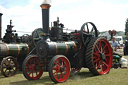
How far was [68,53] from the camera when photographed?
6.34 metres

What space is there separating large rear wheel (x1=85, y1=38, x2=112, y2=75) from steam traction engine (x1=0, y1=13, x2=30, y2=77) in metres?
2.95

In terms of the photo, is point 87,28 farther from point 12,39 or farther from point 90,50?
point 12,39

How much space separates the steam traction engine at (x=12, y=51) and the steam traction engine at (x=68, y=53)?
3.53 feet

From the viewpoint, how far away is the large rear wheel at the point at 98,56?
616 centimetres

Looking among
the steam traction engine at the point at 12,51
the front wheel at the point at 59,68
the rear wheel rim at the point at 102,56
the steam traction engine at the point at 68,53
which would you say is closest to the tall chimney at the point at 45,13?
the steam traction engine at the point at 68,53

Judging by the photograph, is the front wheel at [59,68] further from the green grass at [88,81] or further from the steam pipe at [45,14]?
the steam pipe at [45,14]

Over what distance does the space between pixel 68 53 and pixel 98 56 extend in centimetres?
102

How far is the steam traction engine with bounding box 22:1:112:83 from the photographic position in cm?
560

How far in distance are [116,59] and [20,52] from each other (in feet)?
13.2

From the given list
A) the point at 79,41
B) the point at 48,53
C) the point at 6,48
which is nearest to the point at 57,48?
the point at 48,53

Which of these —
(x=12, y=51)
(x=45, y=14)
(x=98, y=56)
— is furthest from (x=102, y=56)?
(x=12, y=51)

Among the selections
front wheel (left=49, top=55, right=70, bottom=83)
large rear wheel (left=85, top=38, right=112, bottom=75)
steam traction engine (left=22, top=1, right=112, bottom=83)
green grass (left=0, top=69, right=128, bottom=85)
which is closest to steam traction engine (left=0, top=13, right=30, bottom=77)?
steam traction engine (left=22, top=1, right=112, bottom=83)

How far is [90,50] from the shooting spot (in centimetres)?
623

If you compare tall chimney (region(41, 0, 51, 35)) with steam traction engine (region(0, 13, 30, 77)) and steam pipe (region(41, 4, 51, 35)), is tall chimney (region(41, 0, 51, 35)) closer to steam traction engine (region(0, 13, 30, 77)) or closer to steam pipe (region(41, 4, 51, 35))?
steam pipe (region(41, 4, 51, 35))
